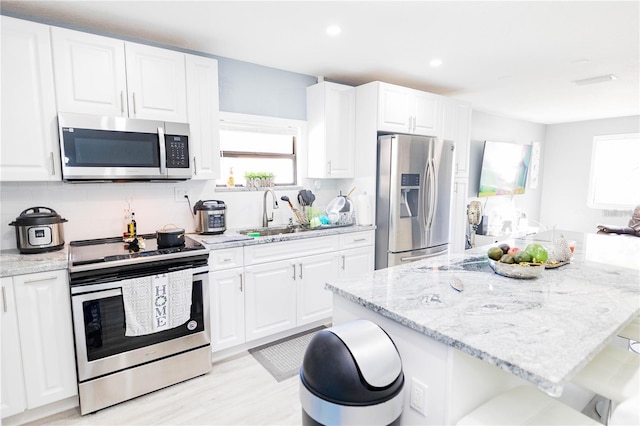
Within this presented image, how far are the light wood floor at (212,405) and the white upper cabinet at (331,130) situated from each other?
202cm

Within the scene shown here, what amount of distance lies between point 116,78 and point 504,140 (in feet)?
20.1

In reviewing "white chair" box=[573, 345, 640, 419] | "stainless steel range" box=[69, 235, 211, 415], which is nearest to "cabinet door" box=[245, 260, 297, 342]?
"stainless steel range" box=[69, 235, 211, 415]

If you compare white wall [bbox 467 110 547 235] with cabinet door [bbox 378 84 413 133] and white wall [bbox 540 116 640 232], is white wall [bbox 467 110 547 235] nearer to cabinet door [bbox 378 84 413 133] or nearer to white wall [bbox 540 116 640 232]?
white wall [bbox 540 116 640 232]

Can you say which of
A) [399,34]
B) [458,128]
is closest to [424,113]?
[458,128]

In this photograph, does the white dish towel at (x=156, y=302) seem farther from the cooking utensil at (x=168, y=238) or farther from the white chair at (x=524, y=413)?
the white chair at (x=524, y=413)

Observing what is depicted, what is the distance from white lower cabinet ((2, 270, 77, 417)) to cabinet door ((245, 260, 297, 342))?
1151 millimetres

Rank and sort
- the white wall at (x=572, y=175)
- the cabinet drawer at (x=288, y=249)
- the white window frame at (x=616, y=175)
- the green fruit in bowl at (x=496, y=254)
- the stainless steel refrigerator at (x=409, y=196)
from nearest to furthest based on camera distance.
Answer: the green fruit in bowl at (x=496, y=254) → the cabinet drawer at (x=288, y=249) → the stainless steel refrigerator at (x=409, y=196) → the white window frame at (x=616, y=175) → the white wall at (x=572, y=175)

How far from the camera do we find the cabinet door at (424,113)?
3689 millimetres

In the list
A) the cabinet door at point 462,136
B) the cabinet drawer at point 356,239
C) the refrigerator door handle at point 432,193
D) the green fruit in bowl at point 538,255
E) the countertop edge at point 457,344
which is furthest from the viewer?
the cabinet door at point 462,136

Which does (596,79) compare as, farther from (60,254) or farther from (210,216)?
(60,254)

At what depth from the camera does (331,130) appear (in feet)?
11.4

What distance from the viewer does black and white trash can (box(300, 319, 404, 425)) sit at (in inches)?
41.9

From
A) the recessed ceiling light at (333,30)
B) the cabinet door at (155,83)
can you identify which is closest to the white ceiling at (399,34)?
the recessed ceiling light at (333,30)

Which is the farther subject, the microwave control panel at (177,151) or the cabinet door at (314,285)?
the cabinet door at (314,285)
